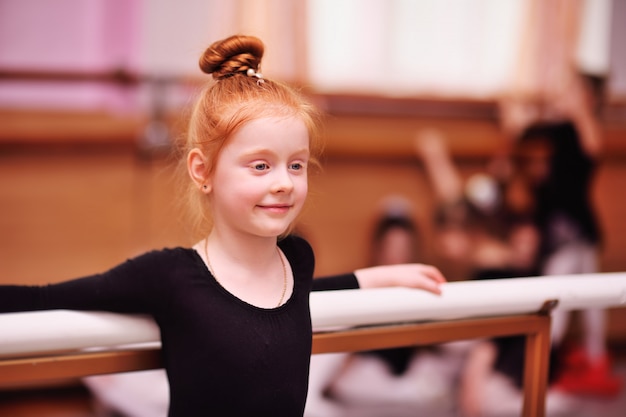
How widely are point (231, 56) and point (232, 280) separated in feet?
0.86

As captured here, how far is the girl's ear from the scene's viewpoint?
2.55 feet

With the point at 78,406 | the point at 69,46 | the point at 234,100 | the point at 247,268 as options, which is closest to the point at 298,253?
the point at 247,268

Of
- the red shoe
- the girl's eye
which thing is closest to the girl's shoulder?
the girl's eye

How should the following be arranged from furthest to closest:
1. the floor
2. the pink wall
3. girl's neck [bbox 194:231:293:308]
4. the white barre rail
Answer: the pink wall, the floor, girl's neck [bbox 194:231:293:308], the white barre rail

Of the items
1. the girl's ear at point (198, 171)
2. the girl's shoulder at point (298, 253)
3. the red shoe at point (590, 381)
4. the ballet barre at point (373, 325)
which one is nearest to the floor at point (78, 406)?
the red shoe at point (590, 381)

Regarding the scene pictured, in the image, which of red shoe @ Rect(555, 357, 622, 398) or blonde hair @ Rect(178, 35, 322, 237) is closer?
blonde hair @ Rect(178, 35, 322, 237)

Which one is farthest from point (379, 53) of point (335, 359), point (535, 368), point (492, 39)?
point (535, 368)

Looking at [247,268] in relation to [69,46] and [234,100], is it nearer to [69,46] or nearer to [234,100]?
[234,100]

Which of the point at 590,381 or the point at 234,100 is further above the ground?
the point at 234,100

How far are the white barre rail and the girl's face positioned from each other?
0.44 ft

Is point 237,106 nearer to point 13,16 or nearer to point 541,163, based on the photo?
point 13,16

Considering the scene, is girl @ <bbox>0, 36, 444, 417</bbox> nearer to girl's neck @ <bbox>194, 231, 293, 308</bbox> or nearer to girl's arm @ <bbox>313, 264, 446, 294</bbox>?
girl's neck @ <bbox>194, 231, 293, 308</bbox>

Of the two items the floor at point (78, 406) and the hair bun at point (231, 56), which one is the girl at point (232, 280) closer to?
the hair bun at point (231, 56)

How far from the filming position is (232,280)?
0.77 meters
